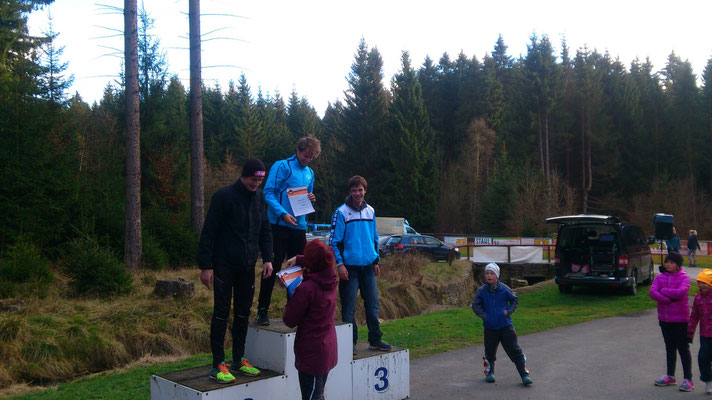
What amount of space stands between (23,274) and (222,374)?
7.87 metres

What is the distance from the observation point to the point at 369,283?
19.9 feet

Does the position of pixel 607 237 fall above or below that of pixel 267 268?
below

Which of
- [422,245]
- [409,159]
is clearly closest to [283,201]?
[422,245]

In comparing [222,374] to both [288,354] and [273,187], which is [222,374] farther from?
[273,187]

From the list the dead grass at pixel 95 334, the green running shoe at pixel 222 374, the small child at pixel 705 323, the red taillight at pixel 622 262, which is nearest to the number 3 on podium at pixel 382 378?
the green running shoe at pixel 222 374

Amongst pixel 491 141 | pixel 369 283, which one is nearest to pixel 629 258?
pixel 369 283

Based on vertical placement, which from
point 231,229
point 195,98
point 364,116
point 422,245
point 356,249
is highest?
point 364,116

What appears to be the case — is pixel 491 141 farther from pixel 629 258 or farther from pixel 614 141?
pixel 629 258

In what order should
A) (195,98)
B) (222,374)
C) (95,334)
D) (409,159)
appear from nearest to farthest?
(222,374) < (95,334) < (195,98) < (409,159)

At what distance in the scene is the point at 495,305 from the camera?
684 cm

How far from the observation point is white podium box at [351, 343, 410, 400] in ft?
18.4

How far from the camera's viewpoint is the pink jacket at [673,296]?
650 cm

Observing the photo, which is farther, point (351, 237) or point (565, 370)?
point (565, 370)

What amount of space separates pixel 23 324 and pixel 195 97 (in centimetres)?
826
